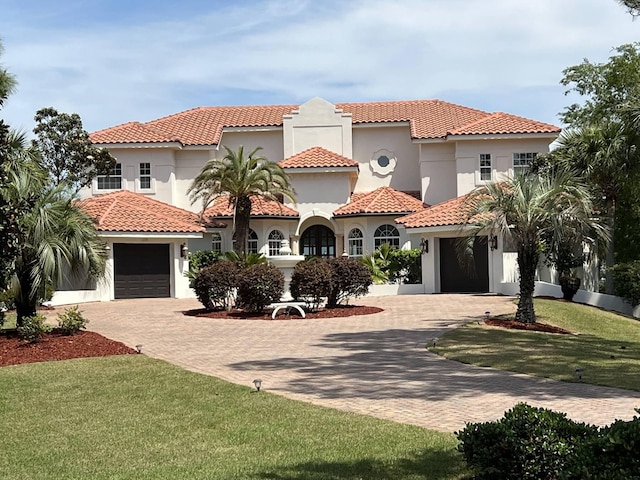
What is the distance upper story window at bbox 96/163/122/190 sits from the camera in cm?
3666

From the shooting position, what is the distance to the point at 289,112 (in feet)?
133

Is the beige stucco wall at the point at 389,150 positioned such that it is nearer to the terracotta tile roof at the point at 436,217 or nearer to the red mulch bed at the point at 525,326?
the terracotta tile roof at the point at 436,217

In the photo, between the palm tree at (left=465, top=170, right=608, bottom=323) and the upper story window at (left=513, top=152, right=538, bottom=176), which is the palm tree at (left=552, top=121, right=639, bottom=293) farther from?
Answer: the palm tree at (left=465, top=170, right=608, bottom=323)

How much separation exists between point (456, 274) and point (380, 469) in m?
25.2

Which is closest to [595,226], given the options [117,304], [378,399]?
[378,399]

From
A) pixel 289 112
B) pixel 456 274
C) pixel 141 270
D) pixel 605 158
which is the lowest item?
pixel 456 274

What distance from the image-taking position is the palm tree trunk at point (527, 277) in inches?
754

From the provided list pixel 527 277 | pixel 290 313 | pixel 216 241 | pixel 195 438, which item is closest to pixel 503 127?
pixel 216 241

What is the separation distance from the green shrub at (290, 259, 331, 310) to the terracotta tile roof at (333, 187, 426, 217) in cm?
1206

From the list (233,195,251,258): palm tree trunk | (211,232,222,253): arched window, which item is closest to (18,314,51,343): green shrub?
(233,195,251,258): palm tree trunk

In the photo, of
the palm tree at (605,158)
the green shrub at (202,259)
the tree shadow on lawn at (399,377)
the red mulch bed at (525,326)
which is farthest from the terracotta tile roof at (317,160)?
the tree shadow on lawn at (399,377)

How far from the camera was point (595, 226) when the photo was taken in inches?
730

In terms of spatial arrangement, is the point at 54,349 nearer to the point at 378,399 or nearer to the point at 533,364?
the point at 378,399

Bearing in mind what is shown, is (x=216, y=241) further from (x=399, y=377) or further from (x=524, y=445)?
(x=524, y=445)
